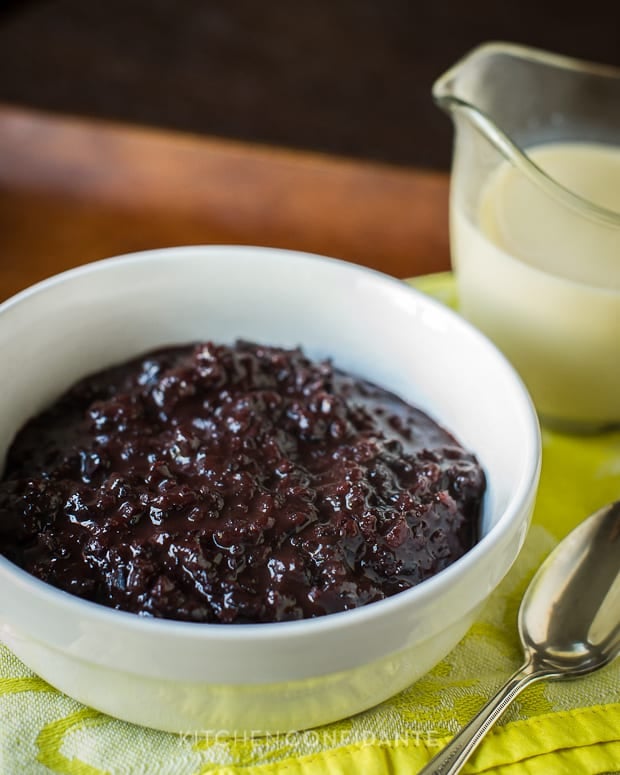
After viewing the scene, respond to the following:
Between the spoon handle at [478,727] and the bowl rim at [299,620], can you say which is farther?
the spoon handle at [478,727]

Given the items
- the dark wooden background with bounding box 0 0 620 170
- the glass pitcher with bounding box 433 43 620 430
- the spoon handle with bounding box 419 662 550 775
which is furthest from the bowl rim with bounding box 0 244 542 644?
the dark wooden background with bounding box 0 0 620 170

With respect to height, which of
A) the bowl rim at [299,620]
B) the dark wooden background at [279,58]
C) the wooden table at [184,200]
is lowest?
the dark wooden background at [279,58]

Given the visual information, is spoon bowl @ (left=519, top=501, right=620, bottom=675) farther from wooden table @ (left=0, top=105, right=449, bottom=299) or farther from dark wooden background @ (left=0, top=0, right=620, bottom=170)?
dark wooden background @ (left=0, top=0, right=620, bottom=170)

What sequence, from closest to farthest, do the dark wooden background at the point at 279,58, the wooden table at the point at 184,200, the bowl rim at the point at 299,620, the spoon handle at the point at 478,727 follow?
1. the bowl rim at the point at 299,620
2. the spoon handle at the point at 478,727
3. the wooden table at the point at 184,200
4. the dark wooden background at the point at 279,58

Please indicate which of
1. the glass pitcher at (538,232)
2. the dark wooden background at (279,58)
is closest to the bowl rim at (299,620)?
the glass pitcher at (538,232)

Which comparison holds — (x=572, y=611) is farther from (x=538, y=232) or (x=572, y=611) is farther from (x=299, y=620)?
(x=538, y=232)

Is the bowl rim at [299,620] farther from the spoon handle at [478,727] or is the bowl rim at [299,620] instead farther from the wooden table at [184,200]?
the wooden table at [184,200]

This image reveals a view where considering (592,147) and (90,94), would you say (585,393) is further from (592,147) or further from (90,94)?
(90,94)
